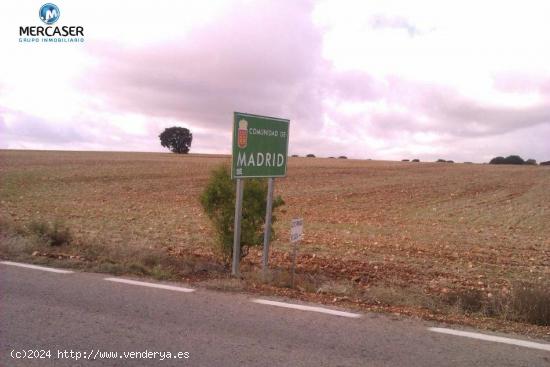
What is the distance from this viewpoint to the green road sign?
23.1 feet

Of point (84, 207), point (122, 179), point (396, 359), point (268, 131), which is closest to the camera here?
point (396, 359)

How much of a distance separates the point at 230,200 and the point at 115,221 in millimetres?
7523

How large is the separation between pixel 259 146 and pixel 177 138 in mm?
103567

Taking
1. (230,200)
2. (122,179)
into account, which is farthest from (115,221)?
(122,179)

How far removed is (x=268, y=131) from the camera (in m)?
7.59

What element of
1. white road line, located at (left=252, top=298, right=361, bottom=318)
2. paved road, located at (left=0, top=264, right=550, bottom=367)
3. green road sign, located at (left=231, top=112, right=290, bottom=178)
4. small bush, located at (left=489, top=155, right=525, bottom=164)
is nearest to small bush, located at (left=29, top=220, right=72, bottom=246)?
paved road, located at (left=0, top=264, right=550, bottom=367)

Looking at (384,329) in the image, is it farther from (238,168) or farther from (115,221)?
(115,221)

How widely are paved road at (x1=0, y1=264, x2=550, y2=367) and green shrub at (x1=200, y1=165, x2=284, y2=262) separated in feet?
7.99

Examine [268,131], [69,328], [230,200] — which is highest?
[268,131]

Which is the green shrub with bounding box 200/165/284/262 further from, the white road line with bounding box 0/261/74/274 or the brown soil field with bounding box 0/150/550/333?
the white road line with bounding box 0/261/74/274

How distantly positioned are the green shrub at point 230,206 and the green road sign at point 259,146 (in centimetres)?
68

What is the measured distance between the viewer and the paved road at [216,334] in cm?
407

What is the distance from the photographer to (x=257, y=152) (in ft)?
24.3

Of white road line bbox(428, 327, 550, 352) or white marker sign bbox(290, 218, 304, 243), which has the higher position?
white marker sign bbox(290, 218, 304, 243)
